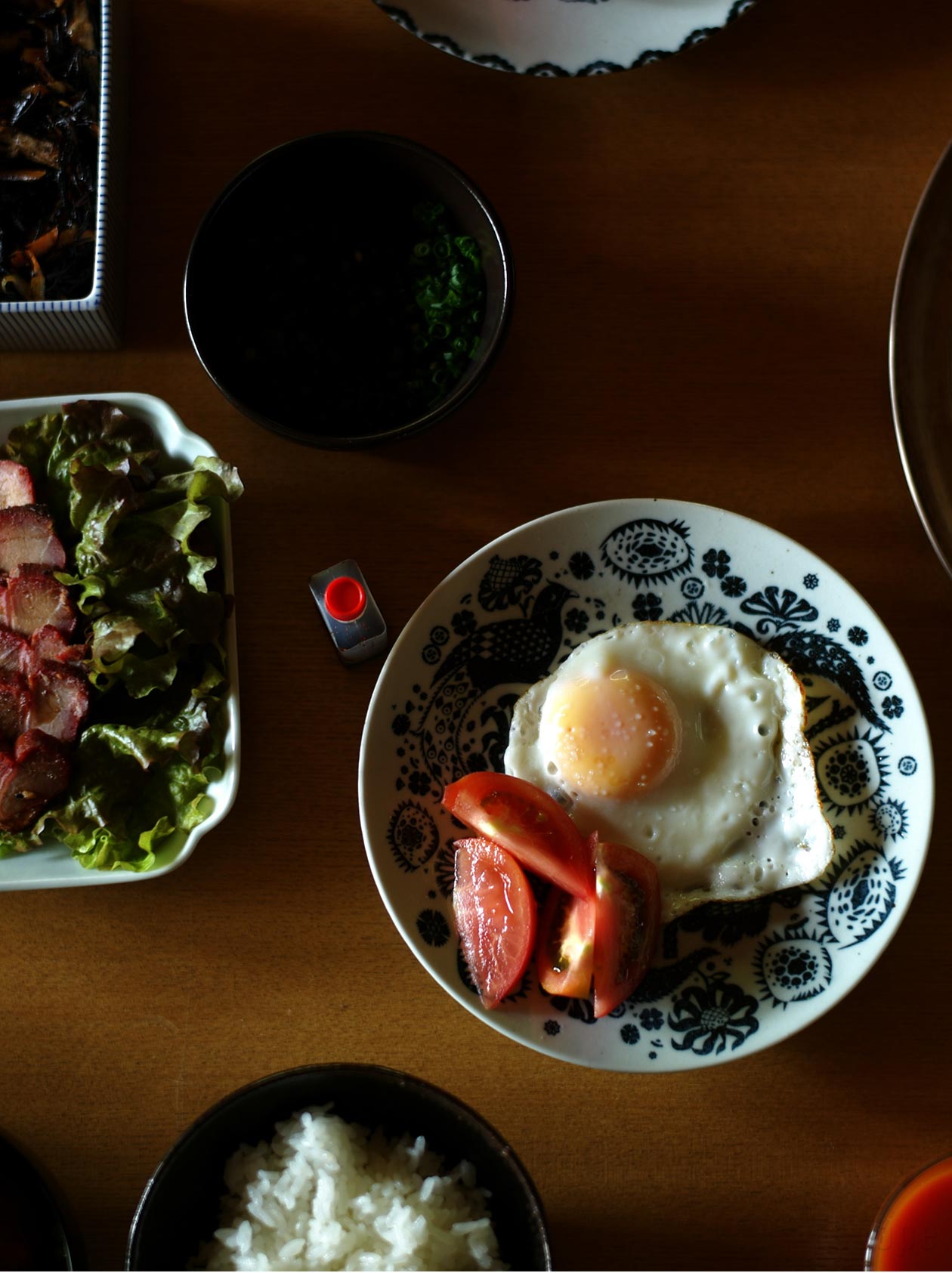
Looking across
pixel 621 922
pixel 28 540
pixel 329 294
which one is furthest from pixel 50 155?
pixel 621 922

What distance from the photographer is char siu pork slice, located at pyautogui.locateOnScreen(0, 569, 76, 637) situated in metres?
1.67

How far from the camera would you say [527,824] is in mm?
1647

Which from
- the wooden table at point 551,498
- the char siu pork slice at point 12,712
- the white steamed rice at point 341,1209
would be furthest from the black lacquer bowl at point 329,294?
the white steamed rice at point 341,1209

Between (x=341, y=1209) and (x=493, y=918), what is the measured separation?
454mm

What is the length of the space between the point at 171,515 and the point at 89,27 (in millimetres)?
829

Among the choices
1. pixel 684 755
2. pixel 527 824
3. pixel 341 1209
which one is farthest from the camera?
pixel 684 755

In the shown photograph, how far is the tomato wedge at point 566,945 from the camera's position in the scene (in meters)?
1.59

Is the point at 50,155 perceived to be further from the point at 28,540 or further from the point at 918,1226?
the point at 918,1226

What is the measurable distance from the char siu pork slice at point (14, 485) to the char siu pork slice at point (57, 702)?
28 cm

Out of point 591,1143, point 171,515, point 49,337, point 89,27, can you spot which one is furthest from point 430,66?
point 591,1143

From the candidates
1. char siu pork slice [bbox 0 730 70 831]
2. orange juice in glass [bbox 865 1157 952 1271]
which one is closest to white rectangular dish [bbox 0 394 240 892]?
char siu pork slice [bbox 0 730 70 831]

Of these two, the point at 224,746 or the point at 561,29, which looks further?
the point at 561,29

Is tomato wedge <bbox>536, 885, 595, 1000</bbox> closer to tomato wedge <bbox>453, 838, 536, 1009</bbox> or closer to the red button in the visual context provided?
tomato wedge <bbox>453, 838, 536, 1009</bbox>

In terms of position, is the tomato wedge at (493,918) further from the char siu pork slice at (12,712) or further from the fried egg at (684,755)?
the char siu pork slice at (12,712)
